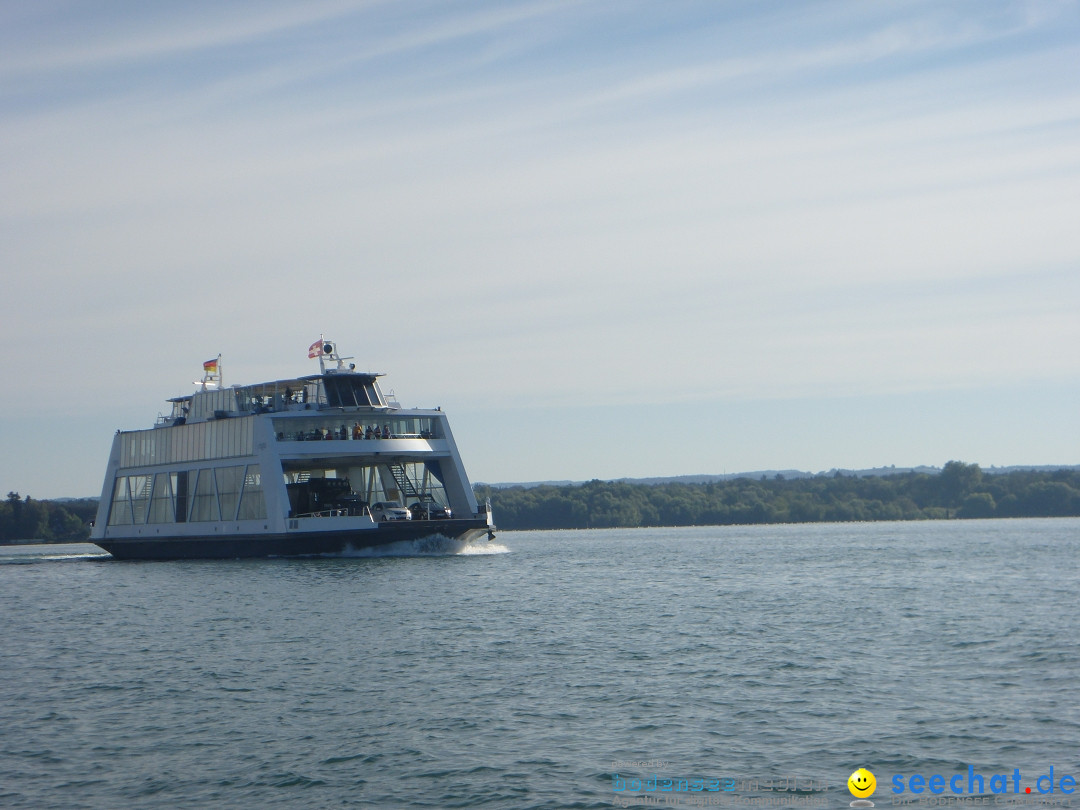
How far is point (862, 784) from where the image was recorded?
15.4 meters

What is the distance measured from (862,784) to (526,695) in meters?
8.11

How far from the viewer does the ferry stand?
57531mm

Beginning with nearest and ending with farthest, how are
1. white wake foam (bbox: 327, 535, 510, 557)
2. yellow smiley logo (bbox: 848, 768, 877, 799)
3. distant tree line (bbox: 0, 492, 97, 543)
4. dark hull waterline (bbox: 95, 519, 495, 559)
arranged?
yellow smiley logo (bbox: 848, 768, 877, 799)
dark hull waterline (bbox: 95, 519, 495, 559)
white wake foam (bbox: 327, 535, 510, 557)
distant tree line (bbox: 0, 492, 97, 543)

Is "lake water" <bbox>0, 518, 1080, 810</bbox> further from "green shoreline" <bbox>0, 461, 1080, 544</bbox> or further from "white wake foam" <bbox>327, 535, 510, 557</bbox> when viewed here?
"green shoreline" <bbox>0, 461, 1080, 544</bbox>

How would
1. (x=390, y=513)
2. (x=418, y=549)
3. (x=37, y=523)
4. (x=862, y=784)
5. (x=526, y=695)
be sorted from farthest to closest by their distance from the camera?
(x=37, y=523), (x=390, y=513), (x=418, y=549), (x=526, y=695), (x=862, y=784)

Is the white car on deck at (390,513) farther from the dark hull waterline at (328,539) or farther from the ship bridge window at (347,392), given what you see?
the ship bridge window at (347,392)

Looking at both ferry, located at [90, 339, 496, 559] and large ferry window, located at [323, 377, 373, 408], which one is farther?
large ferry window, located at [323, 377, 373, 408]

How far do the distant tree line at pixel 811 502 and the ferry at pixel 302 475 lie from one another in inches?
3839

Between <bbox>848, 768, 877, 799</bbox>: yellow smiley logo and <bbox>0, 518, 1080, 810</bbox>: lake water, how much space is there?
25 centimetres

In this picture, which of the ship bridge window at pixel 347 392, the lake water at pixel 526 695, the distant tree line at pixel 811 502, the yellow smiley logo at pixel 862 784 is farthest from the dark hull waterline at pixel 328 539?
the distant tree line at pixel 811 502

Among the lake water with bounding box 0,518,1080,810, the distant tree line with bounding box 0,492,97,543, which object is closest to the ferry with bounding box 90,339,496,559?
the lake water with bounding box 0,518,1080,810

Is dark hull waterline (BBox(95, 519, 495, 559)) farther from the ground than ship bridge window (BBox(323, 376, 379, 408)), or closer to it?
closer to it

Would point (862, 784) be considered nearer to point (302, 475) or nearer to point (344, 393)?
point (344, 393)

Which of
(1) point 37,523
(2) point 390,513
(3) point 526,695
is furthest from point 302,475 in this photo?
(1) point 37,523
